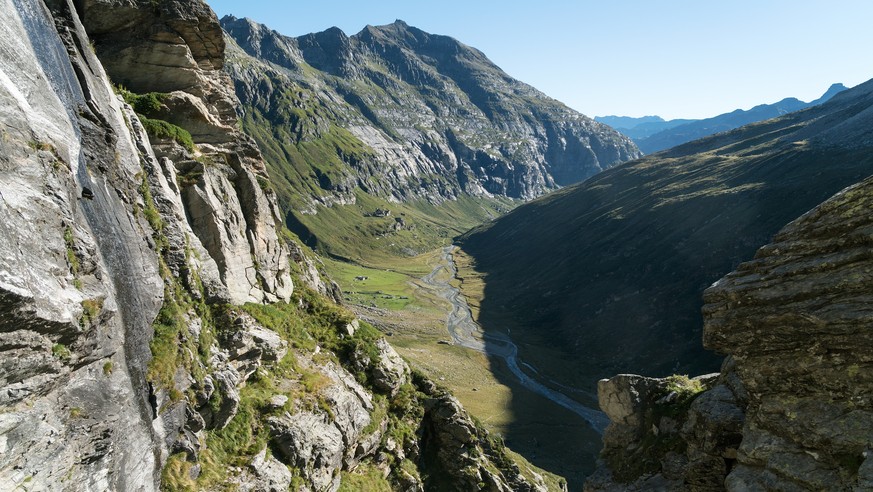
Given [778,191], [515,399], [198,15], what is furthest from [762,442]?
[778,191]

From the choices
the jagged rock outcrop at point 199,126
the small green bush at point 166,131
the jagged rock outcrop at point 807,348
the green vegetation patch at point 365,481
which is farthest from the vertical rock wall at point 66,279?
the jagged rock outcrop at point 807,348

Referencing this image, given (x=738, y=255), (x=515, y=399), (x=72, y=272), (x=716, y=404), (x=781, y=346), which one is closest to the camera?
(x=781, y=346)

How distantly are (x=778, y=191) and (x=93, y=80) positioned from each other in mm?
192286

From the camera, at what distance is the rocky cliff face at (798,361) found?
508 inches

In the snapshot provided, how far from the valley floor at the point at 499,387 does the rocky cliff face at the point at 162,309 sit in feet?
81.4

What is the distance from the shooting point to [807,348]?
14.1 m

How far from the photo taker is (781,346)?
1464 centimetres

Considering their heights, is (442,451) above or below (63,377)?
below

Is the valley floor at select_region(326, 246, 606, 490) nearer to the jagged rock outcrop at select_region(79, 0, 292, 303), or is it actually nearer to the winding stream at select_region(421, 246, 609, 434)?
the winding stream at select_region(421, 246, 609, 434)

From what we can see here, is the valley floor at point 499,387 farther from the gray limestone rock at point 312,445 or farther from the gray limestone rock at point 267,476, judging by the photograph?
the gray limestone rock at point 267,476

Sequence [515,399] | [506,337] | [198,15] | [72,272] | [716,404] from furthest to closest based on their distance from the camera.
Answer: [506,337] < [515,399] < [198,15] < [716,404] < [72,272]

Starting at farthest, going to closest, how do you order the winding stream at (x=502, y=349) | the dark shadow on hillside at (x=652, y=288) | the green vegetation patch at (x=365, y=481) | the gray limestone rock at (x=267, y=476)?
the dark shadow on hillside at (x=652, y=288) < the winding stream at (x=502, y=349) < the green vegetation patch at (x=365, y=481) < the gray limestone rock at (x=267, y=476)

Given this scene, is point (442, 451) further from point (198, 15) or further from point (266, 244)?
point (198, 15)

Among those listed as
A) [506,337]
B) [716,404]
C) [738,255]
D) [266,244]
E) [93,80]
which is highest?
[93,80]
